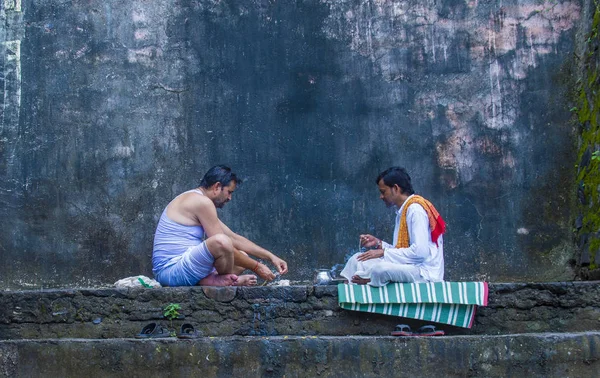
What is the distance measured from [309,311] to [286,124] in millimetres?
2863

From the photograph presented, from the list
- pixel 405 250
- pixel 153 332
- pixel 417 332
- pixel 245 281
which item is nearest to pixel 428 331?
pixel 417 332

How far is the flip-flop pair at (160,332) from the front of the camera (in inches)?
214

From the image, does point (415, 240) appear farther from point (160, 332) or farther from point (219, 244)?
point (160, 332)

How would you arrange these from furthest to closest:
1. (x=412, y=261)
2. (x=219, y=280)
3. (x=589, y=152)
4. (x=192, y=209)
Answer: (x=589, y=152), (x=192, y=209), (x=219, y=280), (x=412, y=261)

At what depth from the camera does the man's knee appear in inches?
231

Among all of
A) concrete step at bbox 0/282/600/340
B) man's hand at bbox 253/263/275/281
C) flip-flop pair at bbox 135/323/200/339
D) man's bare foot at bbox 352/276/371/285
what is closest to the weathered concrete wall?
man's hand at bbox 253/263/275/281

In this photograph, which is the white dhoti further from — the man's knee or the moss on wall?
the moss on wall

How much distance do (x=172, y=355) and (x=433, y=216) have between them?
82.9 inches

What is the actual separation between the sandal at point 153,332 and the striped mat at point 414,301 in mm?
1191

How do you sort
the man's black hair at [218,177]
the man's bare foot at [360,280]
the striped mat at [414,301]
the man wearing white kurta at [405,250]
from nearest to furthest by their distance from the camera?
the striped mat at [414,301]
the man wearing white kurta at [405,250]
the man's bare foot at [360,280]
the man's black hair at [218,177]

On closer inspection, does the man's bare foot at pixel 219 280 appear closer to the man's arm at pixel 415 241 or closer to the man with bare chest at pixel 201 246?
the man with bare chest at pixel 201 246

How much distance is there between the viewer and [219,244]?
19.3 feet

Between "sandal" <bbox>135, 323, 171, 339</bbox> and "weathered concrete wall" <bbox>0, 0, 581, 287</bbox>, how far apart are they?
260cm

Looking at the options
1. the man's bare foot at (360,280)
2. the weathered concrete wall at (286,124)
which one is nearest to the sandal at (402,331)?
the man's bare foot at (360,280)
